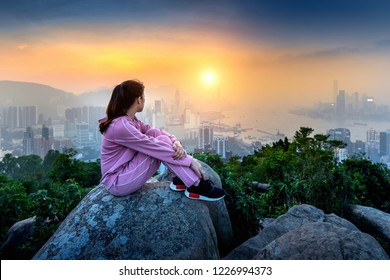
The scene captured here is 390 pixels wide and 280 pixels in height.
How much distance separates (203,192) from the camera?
2.51 metres

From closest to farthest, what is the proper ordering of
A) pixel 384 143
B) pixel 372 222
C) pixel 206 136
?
pixel 372 222 → pixel 384 143 → pixel 206 136

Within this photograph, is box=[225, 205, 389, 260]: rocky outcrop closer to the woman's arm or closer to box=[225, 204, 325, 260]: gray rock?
box=[225, 204, 325, 260]: gray rock

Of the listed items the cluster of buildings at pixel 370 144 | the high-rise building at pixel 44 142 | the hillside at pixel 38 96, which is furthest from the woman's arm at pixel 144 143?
the high-rise building at pixel 44 142

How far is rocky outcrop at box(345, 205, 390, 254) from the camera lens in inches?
164

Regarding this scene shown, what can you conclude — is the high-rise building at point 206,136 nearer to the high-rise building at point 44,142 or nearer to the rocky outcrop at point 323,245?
the rocky outcrop at point 323,245

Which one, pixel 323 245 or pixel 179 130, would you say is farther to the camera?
pixel 179 130

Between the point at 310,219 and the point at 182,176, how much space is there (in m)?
2.07

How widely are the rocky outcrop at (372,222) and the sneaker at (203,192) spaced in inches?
105

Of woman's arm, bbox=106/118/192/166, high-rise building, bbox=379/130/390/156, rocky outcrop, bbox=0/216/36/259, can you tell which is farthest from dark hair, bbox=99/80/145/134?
high-rise building, bbox=379/130/390/156

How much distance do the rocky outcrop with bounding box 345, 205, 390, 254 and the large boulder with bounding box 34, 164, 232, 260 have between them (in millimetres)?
2779

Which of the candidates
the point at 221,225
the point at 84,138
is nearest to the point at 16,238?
the point at 221,225

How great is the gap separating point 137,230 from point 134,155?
1.84 ft

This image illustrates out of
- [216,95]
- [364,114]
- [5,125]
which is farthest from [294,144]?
[5,125]

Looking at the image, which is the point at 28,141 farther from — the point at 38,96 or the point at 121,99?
the point at 121,99
